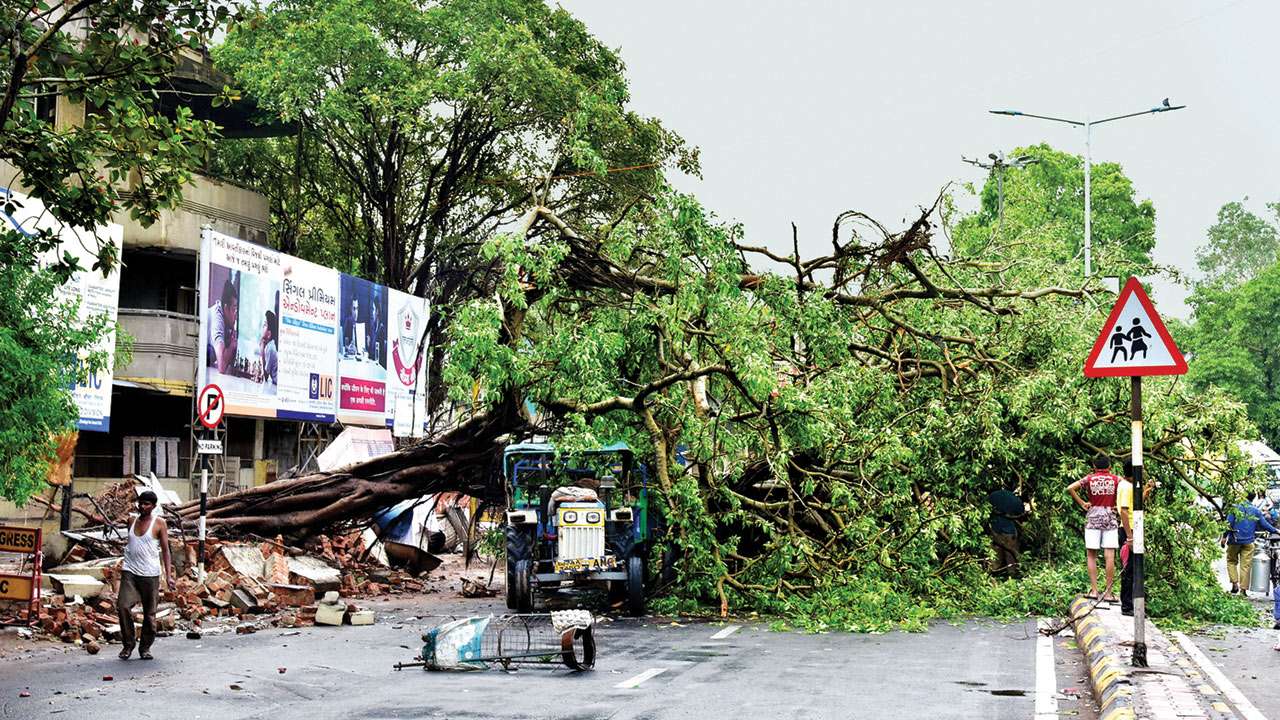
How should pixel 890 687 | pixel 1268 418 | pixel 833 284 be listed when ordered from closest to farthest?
pixel 890 687 < pixel 833 284 < pixel 1268 418

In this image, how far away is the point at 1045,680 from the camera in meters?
10.9

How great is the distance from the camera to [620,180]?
36781 millimetres

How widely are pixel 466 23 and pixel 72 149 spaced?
2412 cm

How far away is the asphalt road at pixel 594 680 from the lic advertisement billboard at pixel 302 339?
38.7 feet

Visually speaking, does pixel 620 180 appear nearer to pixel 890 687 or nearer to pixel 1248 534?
pixel 1248 534

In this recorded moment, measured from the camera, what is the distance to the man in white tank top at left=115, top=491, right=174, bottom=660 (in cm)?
1319

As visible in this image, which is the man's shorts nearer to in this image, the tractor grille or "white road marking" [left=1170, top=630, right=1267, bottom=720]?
"white road marking" [left=1170, top=630, right=1267, bottom=720]

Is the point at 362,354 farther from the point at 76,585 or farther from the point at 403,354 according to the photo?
the point at 76,585

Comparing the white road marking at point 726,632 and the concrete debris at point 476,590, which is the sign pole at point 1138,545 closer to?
the white road marking at point 726,632

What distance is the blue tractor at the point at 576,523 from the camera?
1633 cm

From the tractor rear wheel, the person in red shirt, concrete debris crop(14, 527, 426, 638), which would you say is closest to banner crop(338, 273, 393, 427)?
concrete debris crop(14, 527, 426, 638)

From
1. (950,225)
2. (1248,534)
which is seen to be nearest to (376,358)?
(950,225)

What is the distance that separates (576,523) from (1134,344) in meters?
7.54

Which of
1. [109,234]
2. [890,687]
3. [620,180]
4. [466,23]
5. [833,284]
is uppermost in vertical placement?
[466,23]
